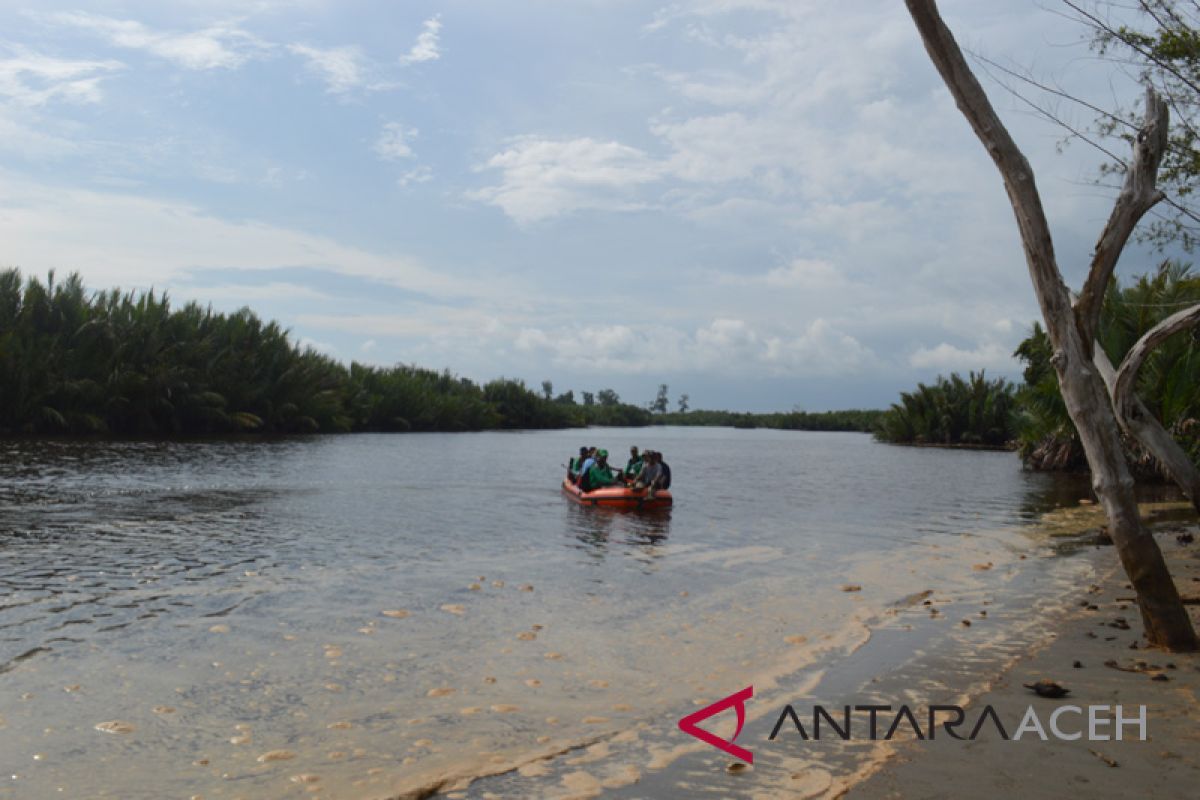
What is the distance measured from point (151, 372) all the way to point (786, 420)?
107933 millimetres

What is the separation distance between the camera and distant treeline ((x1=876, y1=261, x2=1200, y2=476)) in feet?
81.4

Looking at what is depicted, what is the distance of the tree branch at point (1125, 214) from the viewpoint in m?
7.38

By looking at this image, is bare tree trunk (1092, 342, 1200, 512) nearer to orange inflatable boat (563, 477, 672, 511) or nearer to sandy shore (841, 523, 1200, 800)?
sandy shore (841, 523, 1200, 800)

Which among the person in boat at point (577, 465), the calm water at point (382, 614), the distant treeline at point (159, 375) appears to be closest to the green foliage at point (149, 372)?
the distant treeline at point (159, 375)

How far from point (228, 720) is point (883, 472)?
3644cm

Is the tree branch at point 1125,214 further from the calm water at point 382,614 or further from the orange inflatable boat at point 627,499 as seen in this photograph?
the orange inflatable boat at point 627,499

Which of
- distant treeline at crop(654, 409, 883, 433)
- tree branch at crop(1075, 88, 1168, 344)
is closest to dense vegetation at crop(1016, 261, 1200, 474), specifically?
tree branch at crop(1075, 88, 1168, 344)

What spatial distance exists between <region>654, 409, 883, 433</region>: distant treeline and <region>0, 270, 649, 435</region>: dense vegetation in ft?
210

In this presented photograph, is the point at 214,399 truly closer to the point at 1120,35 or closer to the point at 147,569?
the point at 147,569

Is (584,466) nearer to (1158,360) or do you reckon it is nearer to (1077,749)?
(1158,360)

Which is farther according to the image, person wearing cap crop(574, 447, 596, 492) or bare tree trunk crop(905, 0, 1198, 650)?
person wearing cap crop(574, 447, 596, 492)

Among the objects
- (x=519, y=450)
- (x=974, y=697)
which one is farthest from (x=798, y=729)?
(x=519, y=450)

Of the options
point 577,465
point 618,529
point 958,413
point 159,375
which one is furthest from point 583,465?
point 958,413

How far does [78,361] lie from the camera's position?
43.0 meters
